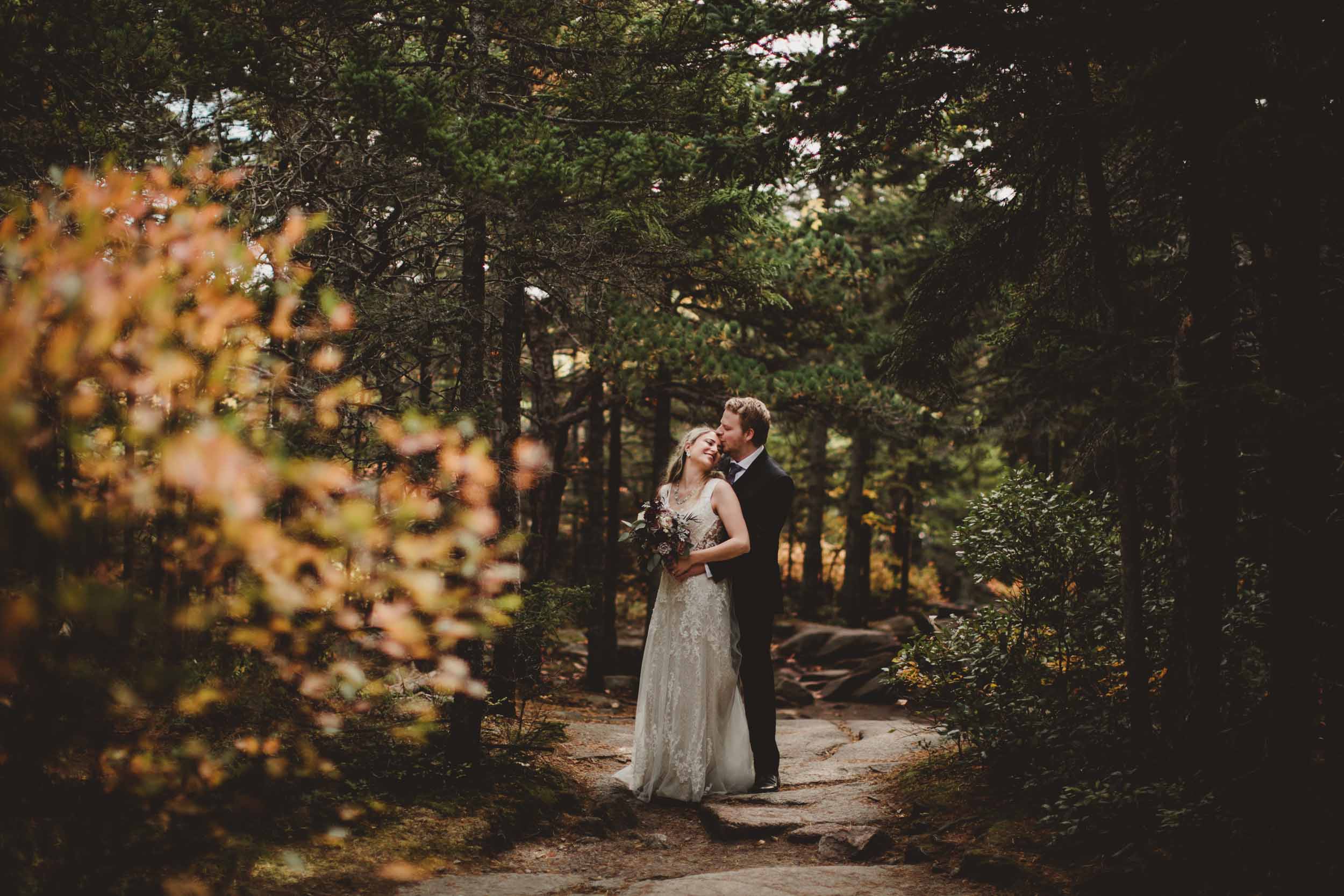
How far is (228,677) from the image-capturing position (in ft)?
9.12

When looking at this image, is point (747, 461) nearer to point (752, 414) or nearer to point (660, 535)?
point (752, 414)

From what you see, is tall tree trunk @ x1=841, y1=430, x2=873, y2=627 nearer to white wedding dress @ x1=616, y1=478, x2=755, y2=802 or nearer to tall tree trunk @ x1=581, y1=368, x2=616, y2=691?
tall tree trunk @ x1=581, y1=368, x2=616, y2=691

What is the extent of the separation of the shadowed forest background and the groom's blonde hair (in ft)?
4.06

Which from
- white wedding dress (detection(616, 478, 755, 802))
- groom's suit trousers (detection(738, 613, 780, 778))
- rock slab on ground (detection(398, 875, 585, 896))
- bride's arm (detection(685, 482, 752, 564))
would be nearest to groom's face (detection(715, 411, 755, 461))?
white wedding dress (detection(616, 478, 755, 802))

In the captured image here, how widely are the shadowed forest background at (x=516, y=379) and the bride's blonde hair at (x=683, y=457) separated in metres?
0.98

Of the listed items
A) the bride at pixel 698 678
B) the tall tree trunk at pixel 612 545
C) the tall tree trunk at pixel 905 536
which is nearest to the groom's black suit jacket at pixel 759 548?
the bride at pixel 698 678

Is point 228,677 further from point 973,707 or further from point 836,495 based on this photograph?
point 836,495

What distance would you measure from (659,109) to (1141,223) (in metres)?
3.90

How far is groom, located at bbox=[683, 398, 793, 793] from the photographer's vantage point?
253 inches

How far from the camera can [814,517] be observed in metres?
21.2

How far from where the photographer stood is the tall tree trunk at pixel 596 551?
13.8m

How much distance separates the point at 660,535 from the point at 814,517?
603 inches

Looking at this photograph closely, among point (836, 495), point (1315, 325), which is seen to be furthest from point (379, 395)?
point (836, 495)

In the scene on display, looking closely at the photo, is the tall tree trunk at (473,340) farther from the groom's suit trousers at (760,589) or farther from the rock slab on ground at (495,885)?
the groom's suit trousers at (760,589)
